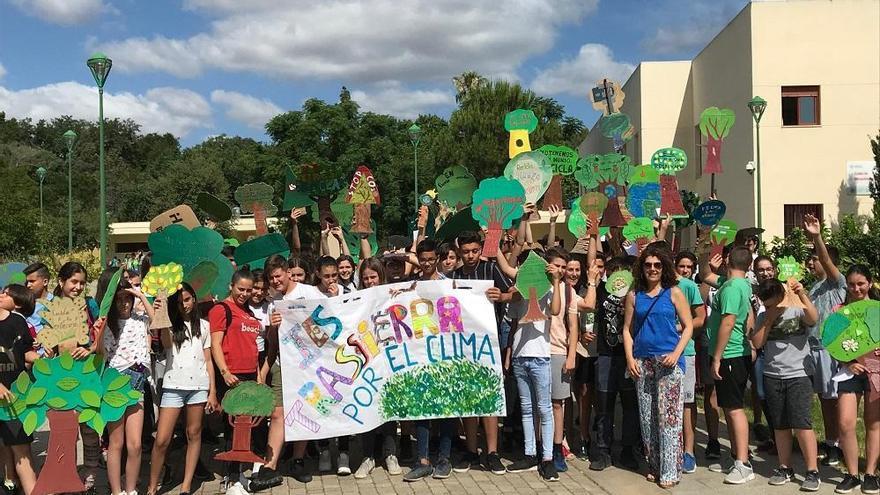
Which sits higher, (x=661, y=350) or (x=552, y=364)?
(x=661, y=350)

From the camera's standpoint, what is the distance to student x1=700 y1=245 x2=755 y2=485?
19.2ft

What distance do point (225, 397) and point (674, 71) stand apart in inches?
908

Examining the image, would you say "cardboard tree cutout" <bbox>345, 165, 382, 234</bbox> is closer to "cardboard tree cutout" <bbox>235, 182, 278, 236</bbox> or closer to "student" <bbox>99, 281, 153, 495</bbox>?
"cardboard tree cutout" <bbox>235, 182, 278, 236</bbox>

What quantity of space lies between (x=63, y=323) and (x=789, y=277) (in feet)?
17.4

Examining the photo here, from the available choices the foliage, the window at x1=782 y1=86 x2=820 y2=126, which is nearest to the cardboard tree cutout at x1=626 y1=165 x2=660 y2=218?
the foliage

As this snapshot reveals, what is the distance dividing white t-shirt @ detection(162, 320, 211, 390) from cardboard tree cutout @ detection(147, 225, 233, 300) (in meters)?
0.50

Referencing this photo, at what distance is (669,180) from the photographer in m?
8.91

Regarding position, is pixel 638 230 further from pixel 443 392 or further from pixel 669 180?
pixel 443 392

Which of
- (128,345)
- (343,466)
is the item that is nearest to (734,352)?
(343,466)

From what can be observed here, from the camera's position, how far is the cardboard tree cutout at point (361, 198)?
8312mm

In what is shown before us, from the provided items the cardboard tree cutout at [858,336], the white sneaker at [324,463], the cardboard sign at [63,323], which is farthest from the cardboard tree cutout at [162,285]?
the cardboard tree cutout at [858,336]

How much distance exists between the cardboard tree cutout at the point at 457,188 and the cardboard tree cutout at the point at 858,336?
3.84 m

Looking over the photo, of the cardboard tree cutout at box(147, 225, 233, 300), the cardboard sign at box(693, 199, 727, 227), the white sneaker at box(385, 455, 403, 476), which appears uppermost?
the cardboard sign at box(693, 199, 727, 227)

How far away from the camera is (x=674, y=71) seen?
25438 mm
